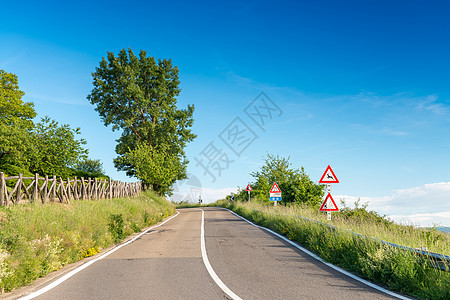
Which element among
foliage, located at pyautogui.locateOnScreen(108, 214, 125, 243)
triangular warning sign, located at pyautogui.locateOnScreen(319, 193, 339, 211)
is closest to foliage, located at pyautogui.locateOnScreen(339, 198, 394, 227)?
triangular warning sign, located at pyautogui.locateOnScreen(319, 193, 339, 211)

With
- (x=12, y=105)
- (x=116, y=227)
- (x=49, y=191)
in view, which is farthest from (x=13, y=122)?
(x=116, y=227)

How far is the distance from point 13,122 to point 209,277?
38726mm

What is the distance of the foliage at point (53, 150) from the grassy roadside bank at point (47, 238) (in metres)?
20.8

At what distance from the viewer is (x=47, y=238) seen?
8.69 m

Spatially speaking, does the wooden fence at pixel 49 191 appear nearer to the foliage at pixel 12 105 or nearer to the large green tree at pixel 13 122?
the large green tree at pixel 13 122

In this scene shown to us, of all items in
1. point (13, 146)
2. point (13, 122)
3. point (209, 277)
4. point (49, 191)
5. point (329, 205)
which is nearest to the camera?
point (209, 277)

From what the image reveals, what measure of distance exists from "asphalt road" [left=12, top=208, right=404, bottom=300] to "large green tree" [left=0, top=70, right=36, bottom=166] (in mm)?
Result: 25420

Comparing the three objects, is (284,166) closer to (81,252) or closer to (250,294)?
(81,252)

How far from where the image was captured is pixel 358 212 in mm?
18109

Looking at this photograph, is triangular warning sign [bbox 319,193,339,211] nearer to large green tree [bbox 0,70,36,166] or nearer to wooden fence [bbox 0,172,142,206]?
wooden fence [bbox 0,172,142,206]

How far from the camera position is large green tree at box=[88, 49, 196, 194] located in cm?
3900

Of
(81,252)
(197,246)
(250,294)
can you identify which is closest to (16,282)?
(81,252)

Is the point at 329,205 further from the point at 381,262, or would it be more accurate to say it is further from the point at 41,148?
the point at 41,148

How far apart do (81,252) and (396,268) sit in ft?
28.8
